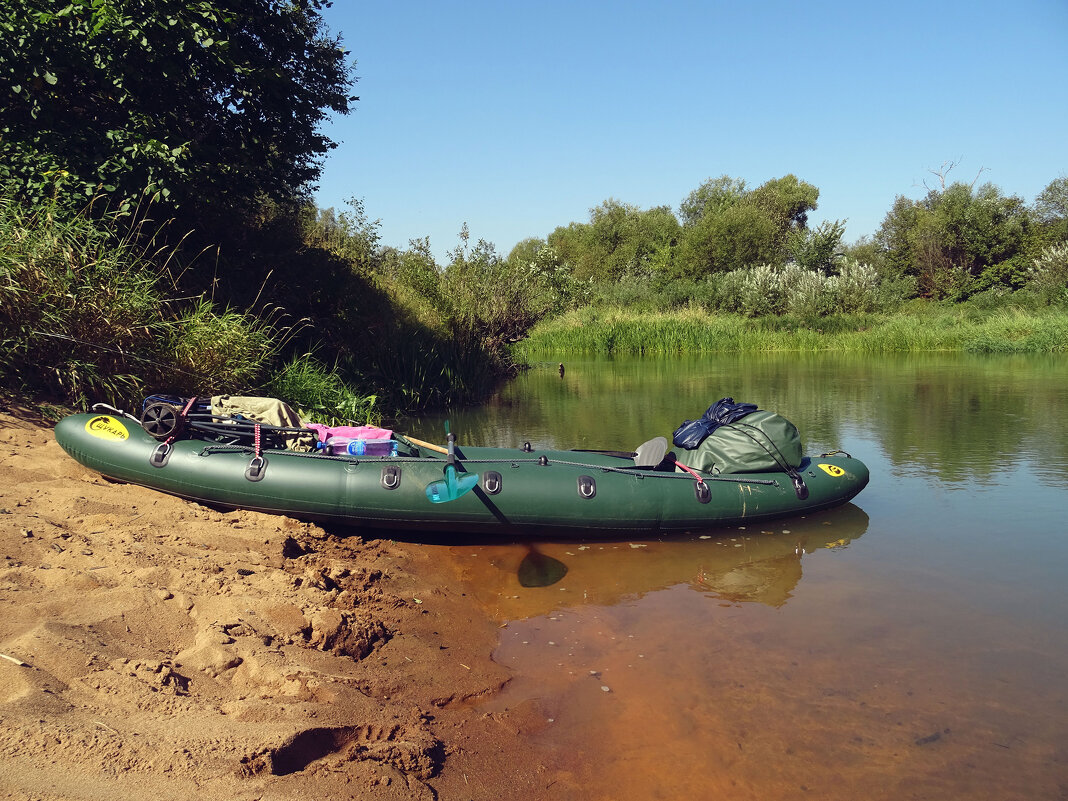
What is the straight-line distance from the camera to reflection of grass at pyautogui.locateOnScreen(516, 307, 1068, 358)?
70.5 ft

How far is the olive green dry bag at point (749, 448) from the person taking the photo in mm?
5957

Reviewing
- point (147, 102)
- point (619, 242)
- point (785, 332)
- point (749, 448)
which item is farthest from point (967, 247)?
point (147, 102)

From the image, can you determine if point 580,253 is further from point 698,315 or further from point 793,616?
point 793,616

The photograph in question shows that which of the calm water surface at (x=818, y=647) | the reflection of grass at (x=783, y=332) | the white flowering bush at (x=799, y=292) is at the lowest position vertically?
the calm water surface at (x=818, y=647)

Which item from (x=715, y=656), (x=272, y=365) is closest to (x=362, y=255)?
(x=272, y=365)

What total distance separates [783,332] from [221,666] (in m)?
23.6

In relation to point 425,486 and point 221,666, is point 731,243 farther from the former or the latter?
point 221,666

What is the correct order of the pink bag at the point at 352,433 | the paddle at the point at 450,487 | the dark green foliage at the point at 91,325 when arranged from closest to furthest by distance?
the paddle at the point at 450,487
the pink bag at the point at 352,433
the dark green foliage at the point at 91,325

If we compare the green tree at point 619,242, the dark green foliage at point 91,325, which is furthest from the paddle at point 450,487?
the green tree at point 619,242

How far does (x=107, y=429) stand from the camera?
5293mm

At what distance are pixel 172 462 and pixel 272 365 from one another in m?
2.95

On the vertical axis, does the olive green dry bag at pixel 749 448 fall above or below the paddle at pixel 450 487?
above

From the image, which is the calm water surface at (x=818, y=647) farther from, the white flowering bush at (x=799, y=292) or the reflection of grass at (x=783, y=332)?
the white flowering bush at (x=799, y=292)

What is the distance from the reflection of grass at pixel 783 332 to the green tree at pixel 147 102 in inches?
499
